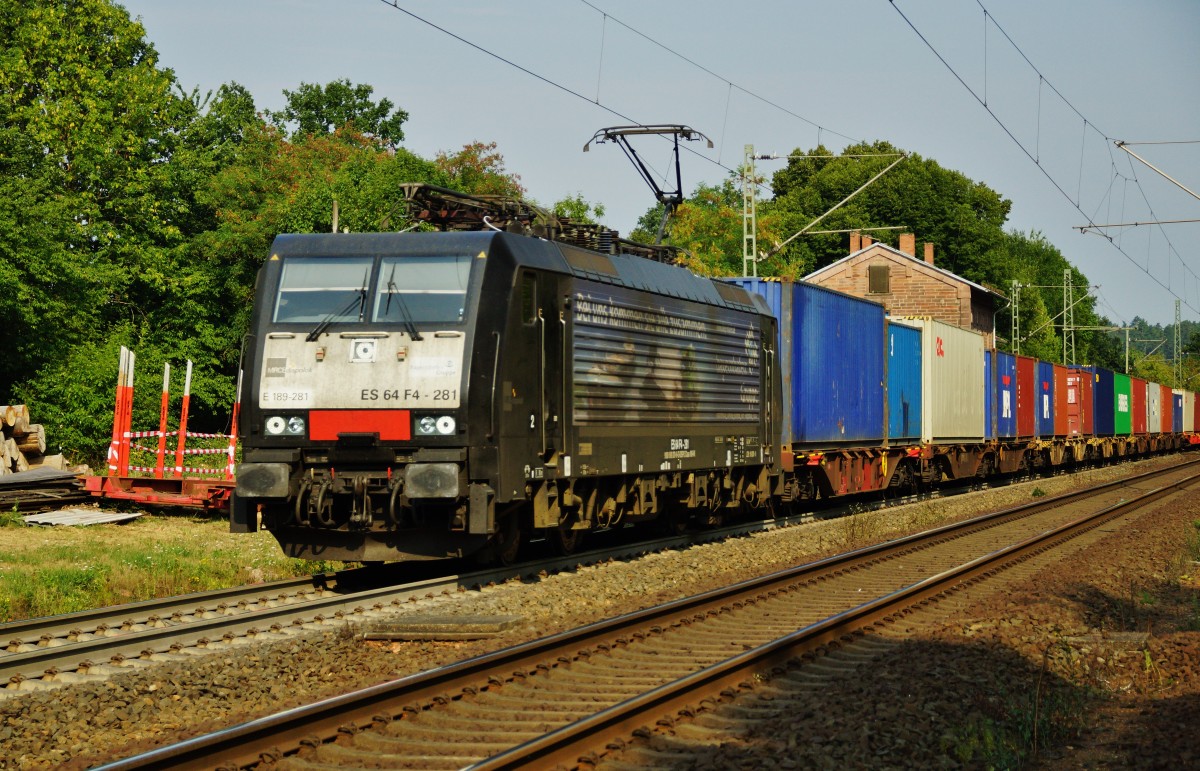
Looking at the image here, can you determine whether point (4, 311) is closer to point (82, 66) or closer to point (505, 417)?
point (82, 66)

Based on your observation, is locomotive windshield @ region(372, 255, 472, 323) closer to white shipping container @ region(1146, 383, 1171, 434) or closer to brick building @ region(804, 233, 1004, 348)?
white shipping container @ region(1146, 383, 1171, 434)

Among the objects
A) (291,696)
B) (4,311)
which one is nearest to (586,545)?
(291,696)

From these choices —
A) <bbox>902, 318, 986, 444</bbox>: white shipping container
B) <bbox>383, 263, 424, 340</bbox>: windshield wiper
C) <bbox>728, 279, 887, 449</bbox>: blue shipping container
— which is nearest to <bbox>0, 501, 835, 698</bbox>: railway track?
<bbox>383, 263, 424, 340</bbox>: windshield wiper

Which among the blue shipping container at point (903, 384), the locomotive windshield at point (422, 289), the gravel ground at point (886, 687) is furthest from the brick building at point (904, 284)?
the locomotive windshield at point (422, 289)

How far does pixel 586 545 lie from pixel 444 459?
16.9 feet

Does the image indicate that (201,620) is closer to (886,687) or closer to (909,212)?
(886,687)

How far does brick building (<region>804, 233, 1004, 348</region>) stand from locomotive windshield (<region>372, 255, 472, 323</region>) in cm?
5699

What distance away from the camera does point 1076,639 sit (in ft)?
34.0

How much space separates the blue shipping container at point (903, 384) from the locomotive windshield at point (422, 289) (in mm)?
14331

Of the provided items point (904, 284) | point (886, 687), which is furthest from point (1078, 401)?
point (886, 687)

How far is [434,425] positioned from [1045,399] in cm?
3015

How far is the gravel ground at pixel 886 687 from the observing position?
22.2 feet

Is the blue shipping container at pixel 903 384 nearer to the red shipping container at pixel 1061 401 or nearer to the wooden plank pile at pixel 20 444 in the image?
the red shipping container at pixel 1061 401

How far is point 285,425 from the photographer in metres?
12.2
